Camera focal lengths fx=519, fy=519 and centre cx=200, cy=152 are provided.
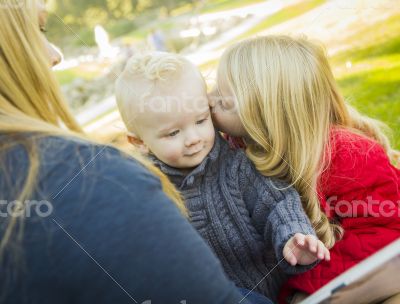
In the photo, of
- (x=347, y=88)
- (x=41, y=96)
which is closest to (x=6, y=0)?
(x=41, y=96)

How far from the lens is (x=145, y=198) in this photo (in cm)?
91

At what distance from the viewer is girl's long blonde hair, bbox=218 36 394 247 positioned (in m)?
1.81

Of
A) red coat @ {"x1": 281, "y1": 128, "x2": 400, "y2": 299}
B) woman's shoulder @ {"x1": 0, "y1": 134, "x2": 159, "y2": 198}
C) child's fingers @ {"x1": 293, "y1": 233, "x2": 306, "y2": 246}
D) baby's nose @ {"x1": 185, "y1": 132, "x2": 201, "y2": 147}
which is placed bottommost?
red coat @ {"x1": 281, "y1": 128, "x2": 400, "y2": 299}

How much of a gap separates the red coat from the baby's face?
1.46 feet

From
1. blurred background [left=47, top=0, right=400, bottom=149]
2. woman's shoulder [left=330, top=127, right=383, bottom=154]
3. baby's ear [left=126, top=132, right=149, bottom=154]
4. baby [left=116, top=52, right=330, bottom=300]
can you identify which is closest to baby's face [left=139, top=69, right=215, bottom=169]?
baby [left=116, top=52, right=330, bottom=300]

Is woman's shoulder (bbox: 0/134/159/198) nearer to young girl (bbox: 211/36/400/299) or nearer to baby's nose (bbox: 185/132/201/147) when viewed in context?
baby's nose (bbox: 185/132/201/147)

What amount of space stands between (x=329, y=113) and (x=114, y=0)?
27.9 ft

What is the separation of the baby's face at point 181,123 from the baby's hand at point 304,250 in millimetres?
460

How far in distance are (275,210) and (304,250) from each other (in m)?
0.18

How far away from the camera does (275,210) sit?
1.70 m

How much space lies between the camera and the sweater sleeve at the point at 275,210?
63.4 inches

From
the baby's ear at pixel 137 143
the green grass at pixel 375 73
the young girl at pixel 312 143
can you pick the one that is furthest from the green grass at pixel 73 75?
the young girl at pixel 312 143

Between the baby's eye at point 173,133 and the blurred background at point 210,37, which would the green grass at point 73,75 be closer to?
the blurred background at point 210,37

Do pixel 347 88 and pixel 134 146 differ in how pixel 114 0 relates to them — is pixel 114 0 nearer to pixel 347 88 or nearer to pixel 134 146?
pixel 347 88
